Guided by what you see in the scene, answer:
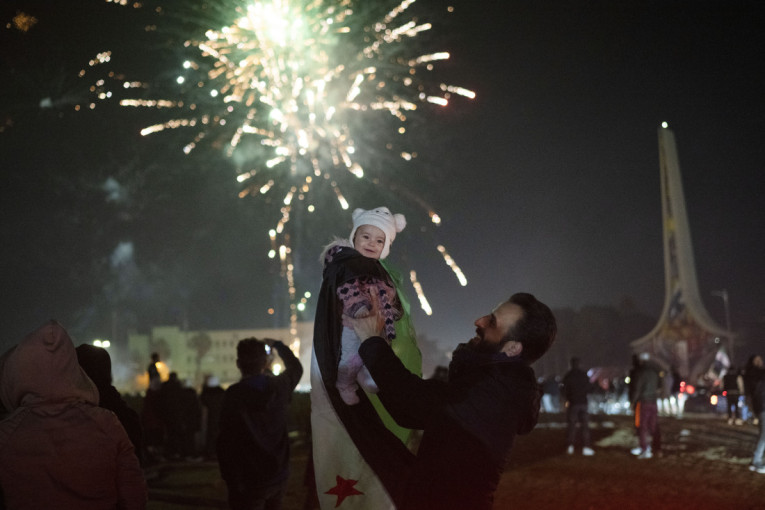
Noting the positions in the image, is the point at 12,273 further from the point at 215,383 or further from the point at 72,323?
the point at 215,383

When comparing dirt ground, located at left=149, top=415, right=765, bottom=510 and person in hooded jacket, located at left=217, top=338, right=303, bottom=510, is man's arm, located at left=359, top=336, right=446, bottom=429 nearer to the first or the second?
person in hooded jacket, located at left=217, top=338, right=303, bottom=510

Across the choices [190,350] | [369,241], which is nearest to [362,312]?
[369,241]

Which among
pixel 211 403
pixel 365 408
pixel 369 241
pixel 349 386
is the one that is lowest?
pixel 211 403

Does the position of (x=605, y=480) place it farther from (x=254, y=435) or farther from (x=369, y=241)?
(x=369, y=241)

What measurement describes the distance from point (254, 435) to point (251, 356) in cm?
65

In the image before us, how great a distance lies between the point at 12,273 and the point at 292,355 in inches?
2400

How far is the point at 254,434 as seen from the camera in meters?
5.60

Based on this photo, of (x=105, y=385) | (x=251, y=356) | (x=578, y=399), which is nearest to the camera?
(x=105, y=385)

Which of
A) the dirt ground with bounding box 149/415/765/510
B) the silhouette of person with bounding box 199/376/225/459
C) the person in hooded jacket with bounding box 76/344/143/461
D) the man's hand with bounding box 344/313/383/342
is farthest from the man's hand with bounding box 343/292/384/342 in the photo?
the silhouette of person with bounding box 199/376/225/459

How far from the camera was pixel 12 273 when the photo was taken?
5878 cm

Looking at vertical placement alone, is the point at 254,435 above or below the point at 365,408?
below

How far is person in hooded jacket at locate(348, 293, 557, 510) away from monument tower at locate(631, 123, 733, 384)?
150 feet

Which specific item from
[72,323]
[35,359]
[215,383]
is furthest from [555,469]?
[72,323]

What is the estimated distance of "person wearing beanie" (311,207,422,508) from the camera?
3.18 metres
